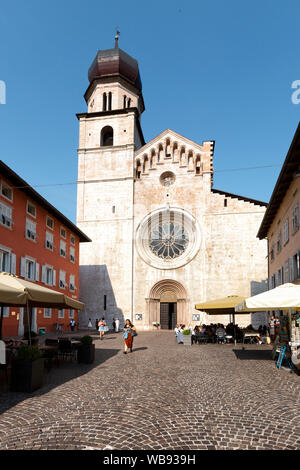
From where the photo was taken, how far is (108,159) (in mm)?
37062

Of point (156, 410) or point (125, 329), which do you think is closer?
point (156, 410)

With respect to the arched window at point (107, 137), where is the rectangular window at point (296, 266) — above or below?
below

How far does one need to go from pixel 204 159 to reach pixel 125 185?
311 inches

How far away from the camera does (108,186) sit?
36531 millimetres

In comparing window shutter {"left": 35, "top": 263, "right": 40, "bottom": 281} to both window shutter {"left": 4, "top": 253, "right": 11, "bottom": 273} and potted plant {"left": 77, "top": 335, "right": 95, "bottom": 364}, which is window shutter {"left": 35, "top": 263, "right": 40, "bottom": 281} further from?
potted plant {"left": 77, "top": 335, "right": 95, "bottom": 364}

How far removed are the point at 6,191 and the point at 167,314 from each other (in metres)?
19.5

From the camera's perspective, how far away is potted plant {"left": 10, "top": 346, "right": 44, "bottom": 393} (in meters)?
7.66

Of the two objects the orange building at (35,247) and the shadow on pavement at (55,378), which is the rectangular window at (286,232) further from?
the orange building at (35,247)

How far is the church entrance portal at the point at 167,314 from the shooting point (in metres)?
35.1

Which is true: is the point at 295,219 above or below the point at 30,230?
below

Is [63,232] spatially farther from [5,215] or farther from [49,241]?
[5,215]

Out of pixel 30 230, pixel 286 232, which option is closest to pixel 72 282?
pixel 30 230

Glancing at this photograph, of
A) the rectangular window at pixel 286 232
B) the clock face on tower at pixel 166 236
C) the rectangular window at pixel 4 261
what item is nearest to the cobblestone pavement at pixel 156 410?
the rectangular window at pixel 286 232
